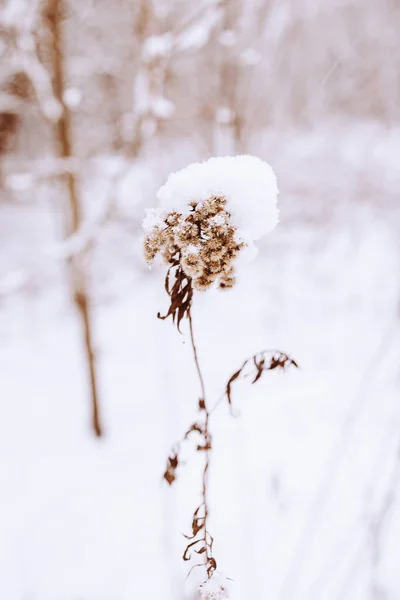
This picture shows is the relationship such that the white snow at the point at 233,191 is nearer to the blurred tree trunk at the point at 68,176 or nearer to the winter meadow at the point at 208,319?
the winter meadow at the point at 208,319

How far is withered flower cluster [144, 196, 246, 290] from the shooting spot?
100cm

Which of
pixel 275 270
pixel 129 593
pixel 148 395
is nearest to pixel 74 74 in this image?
pixel 148 395

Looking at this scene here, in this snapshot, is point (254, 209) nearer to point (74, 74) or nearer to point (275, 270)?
point (74, 74)

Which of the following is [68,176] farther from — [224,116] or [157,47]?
[224,116]

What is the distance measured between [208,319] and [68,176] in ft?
16.8

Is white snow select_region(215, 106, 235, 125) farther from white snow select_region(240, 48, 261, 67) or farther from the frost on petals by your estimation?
the frost on petals

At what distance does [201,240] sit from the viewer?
101 cm

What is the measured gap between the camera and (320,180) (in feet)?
33.9

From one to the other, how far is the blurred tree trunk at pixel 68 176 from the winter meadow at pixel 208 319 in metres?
0.03

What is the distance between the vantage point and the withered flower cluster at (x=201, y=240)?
1.00 m

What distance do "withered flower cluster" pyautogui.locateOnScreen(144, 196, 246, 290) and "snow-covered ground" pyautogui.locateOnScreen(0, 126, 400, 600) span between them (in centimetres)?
139

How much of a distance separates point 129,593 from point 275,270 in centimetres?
805

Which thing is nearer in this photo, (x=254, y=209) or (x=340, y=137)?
(x=254, y=209)

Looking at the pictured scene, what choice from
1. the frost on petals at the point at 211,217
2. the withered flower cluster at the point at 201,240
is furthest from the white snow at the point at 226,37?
the withered flower cluster at the point at 201,240
